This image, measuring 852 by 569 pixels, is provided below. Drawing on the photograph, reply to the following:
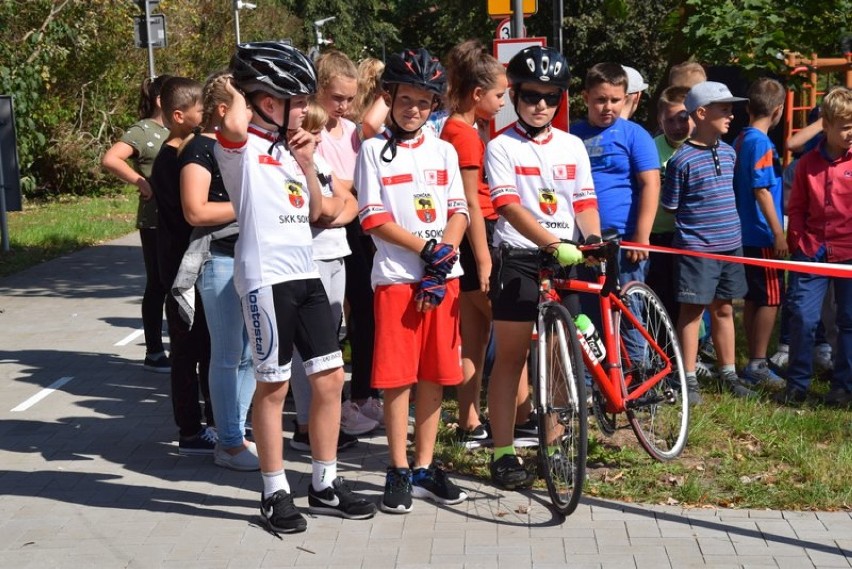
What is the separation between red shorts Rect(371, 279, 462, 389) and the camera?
5512 mm

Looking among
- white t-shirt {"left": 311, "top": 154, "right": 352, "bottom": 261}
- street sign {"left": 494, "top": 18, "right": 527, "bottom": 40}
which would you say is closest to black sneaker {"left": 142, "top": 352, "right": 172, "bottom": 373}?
white t-shirt {"left": 311, "top": 154, "right": 352, "bottom": 261}

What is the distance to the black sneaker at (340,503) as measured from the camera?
543 cm

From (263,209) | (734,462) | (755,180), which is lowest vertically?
(734,462)

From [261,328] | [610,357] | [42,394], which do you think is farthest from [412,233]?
[42,394]

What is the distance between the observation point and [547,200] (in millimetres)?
5789

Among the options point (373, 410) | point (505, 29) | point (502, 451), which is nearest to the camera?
point (502, 451)

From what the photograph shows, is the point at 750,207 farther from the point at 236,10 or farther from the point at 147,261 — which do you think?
the point at 236,10

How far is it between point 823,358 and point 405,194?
426cm

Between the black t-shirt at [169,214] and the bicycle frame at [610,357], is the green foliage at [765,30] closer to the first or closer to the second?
the bicycle frame at [610,357]

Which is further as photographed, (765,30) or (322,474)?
(765,30)

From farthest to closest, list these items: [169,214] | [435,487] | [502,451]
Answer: [169,214] → [502,451] → [435,487]

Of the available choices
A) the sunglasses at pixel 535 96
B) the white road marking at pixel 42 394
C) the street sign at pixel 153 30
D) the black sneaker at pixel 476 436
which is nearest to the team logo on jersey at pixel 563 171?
the sunglasses at pixel 535 96

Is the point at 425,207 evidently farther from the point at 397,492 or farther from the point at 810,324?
the point at 810,324

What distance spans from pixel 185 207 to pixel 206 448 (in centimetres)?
144
